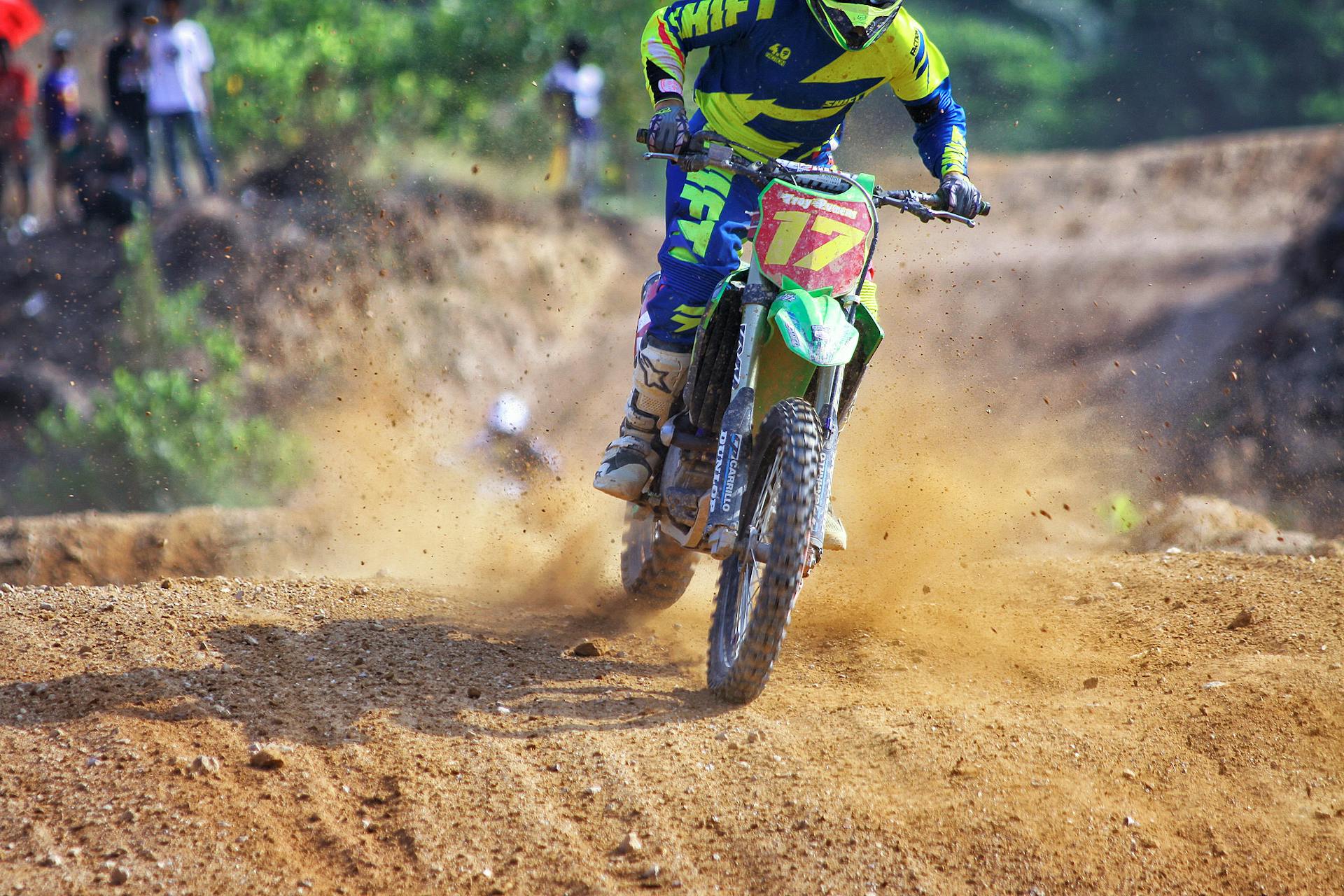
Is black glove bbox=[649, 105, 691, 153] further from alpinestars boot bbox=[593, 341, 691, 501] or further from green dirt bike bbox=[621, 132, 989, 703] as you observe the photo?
alpinestars boot bbox=[593, 341, 691, 501]

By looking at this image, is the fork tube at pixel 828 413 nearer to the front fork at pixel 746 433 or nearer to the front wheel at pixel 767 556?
the front fork at pixel 746 433

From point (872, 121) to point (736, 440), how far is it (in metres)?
6.66

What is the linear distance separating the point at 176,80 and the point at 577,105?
181 inches

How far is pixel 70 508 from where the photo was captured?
35.1ft

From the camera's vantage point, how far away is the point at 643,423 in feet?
16.6

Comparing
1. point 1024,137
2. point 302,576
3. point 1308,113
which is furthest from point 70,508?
point 1308,113

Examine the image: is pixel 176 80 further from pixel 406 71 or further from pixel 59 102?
pixel 406 71

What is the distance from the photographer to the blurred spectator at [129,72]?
11.5 meters

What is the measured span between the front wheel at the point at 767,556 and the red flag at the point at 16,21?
37.8 ft

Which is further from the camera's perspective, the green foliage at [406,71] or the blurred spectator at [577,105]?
the blurred spectator at [577,105]

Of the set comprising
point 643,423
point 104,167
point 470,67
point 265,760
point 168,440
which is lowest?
point 168,440

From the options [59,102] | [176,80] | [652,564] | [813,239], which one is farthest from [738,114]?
[59,102]

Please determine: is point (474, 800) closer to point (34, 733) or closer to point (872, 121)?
point (34, 733)

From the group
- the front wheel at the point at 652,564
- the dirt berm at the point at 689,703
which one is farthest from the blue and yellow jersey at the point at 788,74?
the dirt berm at the point at 689,703
